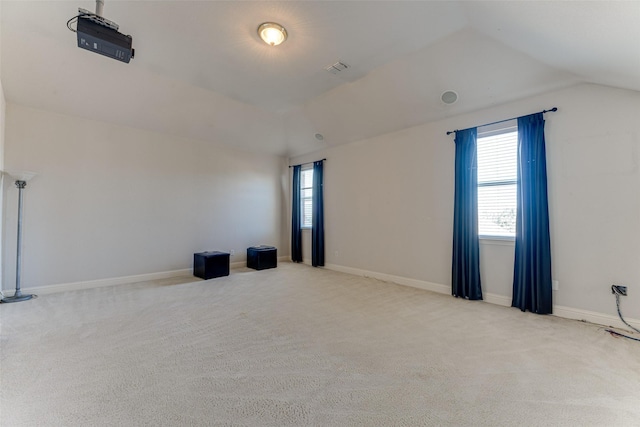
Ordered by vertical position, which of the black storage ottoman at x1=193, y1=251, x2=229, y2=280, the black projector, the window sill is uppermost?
the black projector

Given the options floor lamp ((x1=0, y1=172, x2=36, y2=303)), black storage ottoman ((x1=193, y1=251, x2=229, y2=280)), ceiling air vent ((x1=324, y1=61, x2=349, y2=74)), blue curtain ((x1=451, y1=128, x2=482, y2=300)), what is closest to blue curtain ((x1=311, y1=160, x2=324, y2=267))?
black storage ottoman ((x1=193, y1=251, x2=229, y2=280))

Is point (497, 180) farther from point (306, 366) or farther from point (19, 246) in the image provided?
point (19, 246)

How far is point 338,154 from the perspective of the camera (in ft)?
19.1

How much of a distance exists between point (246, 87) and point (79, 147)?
2.80 meters

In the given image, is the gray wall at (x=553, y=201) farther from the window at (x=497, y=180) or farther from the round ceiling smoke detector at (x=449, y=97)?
the round ceiling smoke detector at (x=449, y=97)

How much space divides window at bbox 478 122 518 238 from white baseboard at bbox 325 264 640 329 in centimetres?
87

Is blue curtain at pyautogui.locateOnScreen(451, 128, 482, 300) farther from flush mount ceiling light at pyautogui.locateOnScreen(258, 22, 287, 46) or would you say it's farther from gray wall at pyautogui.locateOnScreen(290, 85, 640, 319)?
flush mount ceiling light at pyautogui.locateOnScreen(258, 22, 287, 46)

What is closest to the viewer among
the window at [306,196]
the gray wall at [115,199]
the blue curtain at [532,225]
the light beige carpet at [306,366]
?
the light beige carpet at [306,366]

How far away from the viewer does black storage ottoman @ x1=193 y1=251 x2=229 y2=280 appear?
4902 mm

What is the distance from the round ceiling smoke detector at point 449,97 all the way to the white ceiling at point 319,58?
0.07 metres

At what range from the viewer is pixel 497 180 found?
3.68 m

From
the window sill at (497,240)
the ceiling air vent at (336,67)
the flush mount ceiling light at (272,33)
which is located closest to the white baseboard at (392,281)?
the window sill at (497,240)

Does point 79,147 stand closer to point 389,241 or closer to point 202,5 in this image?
point 202,5

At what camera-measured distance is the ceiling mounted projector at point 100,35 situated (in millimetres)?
2209
